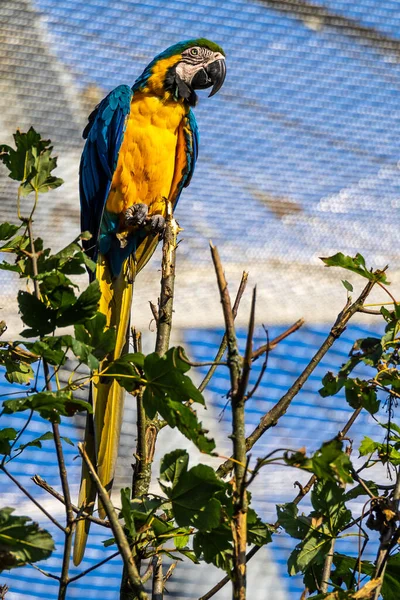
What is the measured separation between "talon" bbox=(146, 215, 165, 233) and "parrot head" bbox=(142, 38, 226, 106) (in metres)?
0.31

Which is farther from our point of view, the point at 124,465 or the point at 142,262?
the point at 124,465

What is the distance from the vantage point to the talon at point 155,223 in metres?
1.64

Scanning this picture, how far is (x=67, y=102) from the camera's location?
2.06 meters

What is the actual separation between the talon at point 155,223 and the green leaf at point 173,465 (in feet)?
3.20

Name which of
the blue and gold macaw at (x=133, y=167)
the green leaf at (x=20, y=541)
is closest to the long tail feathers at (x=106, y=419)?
the blue and gold macaw at (x=133, y=167)

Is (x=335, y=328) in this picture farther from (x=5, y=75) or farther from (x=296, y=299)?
(x=5, y=75)

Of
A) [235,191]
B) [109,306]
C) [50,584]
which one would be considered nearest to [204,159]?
[235,191]

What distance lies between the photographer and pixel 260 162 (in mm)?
2178

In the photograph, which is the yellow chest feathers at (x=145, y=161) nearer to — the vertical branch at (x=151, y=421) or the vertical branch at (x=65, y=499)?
the vertical branch at (x=151, y=421)

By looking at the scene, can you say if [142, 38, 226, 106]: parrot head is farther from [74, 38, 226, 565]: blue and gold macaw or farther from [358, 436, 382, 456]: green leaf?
[358, 436, 382, 456]: green leaf

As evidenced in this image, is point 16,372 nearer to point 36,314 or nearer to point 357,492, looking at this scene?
point 36,314

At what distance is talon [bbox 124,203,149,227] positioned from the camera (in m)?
1.67

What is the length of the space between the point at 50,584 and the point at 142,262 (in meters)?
0.78

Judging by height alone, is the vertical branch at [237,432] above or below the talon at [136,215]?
below
